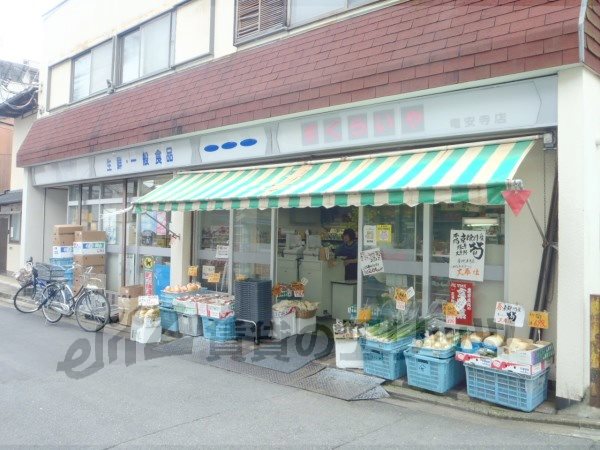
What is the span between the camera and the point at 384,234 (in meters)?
7.59

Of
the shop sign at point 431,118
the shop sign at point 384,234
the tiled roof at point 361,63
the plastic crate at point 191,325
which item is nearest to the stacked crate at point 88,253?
the tiled roof at point 361,63

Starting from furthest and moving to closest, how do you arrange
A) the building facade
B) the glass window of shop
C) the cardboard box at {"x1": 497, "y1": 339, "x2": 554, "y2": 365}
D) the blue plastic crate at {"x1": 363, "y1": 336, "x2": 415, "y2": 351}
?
1. the glass window of shop
2. the blue plastic crate at {"x1": 363, "y1": 336, "x2": 415, "y2": 351}
3. the building facade
4. the cardboard box at {"x1": 497, "y1": 339, "x2": 554, "y2": 365}

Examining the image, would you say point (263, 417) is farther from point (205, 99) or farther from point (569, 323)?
point (205, 99)

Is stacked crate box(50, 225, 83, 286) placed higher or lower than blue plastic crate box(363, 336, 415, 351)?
higher

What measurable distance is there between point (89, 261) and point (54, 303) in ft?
7.01

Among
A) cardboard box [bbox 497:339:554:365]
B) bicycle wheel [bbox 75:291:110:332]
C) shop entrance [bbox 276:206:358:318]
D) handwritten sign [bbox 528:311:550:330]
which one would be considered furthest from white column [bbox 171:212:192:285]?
handwritten sign [bbox 528:311:550:330]

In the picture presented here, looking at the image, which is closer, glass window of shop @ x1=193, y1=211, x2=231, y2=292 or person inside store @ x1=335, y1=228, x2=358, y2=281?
glass window of shop @ x1=193, y1=211, x2=231, y2=292

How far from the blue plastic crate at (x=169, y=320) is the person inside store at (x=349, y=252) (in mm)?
3497

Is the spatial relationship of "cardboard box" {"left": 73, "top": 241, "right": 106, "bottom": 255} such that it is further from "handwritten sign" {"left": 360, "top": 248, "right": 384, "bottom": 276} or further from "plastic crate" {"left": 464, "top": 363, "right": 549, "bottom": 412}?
"plastic crate" {"left": 464, "top": 363, "right": 549, "bottom": 412}

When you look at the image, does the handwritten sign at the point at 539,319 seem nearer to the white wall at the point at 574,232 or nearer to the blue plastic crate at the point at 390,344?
the white wall at the point at 574,232

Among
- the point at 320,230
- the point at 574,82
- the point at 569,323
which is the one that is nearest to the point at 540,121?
the point at 574,82

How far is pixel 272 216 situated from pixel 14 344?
4.91 m

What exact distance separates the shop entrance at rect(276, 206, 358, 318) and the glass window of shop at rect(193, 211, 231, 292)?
108 cm

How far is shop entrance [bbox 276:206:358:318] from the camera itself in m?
10.3
